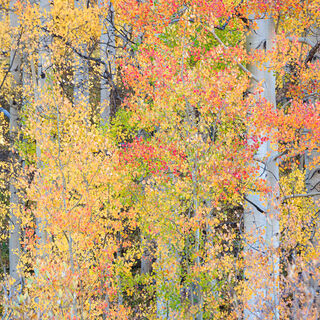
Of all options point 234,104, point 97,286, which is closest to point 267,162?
point 234,104

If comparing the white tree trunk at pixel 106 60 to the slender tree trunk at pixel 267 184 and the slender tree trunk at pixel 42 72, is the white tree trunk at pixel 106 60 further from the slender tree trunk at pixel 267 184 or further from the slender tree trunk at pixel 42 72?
the slender tree trunk at pixel 267 184

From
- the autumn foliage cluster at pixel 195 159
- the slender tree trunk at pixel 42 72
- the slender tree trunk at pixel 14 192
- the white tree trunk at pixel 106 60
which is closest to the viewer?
the autumn foliage cluster at pixel 195 159

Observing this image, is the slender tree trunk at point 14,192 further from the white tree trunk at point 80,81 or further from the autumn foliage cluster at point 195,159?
the white tree trunk at point 80,81

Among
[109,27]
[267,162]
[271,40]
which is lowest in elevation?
[267,162]

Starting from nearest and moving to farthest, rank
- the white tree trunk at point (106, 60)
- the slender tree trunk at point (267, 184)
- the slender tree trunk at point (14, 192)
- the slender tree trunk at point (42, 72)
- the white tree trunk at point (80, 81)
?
the slender tree trunk at point (267, 184) → the slender tree trunk at point (42, 72) → the slender tree trunk at point (14, 192) → the white tree trunk at point (80, 81) → the white tree trunk at point (106, 60)

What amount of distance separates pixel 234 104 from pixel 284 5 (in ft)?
7.42

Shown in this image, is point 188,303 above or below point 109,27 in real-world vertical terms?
below

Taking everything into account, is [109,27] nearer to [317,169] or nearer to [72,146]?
[72,146]

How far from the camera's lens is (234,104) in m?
8.30

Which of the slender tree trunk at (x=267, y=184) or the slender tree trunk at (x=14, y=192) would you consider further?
the slender tree trunk at (x=14, y=192)

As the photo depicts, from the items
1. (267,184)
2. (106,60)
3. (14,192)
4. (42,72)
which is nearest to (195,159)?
(267,184)

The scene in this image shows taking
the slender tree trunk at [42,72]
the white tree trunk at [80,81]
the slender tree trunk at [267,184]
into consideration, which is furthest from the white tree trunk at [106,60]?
the slender tree trunk at [267,184]

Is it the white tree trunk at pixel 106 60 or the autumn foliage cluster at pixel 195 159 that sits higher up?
the white tree trunk at pixel 106 60

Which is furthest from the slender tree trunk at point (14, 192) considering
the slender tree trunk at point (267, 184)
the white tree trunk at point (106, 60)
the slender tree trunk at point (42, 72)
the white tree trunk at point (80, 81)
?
the slender tree trunk at point (267, 184)
